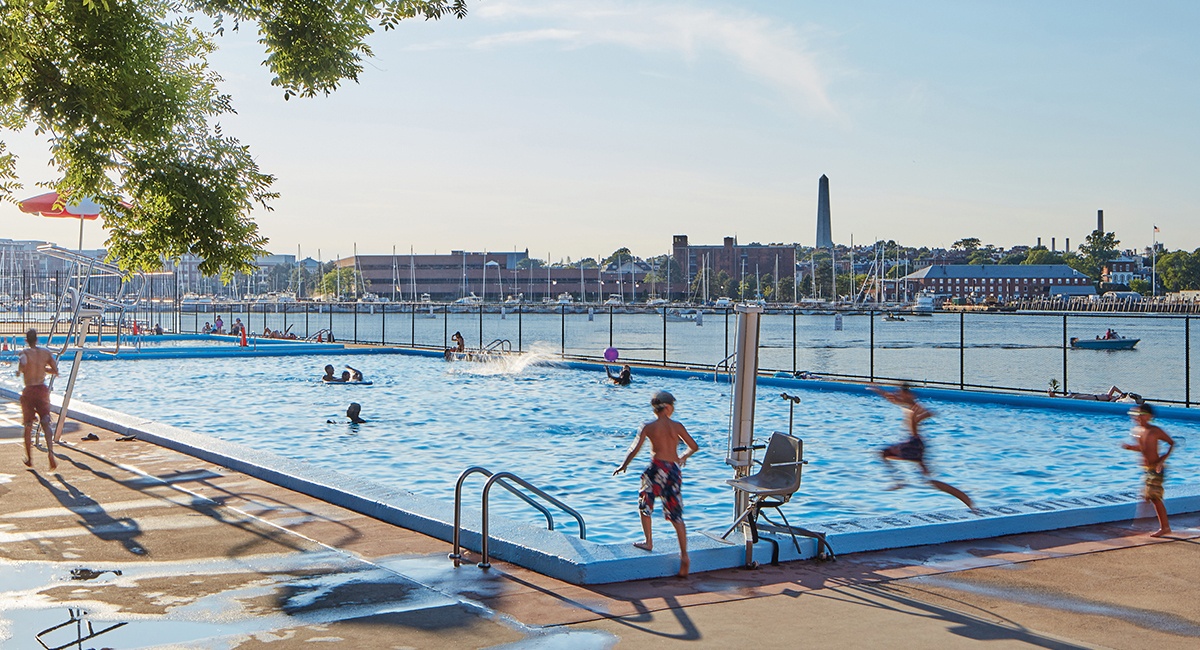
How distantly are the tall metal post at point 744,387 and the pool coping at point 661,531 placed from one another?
2.38ft

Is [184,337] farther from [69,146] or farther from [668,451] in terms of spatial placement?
[668,451]

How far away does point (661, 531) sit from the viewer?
13.1 m

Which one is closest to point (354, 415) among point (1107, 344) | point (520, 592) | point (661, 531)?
point (661, 531)

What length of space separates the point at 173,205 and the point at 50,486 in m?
3.50

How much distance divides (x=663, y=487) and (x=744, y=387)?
3.55 feet

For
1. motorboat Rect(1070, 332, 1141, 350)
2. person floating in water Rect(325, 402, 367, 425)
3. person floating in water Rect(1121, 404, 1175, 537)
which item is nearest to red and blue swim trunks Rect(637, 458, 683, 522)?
person floating in water Rect(1121, 404, 1175, 537)

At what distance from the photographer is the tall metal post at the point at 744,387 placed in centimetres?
935

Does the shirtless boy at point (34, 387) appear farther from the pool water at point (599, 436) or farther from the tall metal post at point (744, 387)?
the tall metal post at point (744, 387)

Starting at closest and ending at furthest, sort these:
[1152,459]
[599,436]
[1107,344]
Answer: [1152,459], [599,436], [1107,344]

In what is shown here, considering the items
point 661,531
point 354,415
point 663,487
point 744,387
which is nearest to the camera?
point 663,487

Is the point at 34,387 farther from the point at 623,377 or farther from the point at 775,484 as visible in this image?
the point at 623,377

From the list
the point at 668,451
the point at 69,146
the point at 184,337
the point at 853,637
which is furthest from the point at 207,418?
the point at 184,337

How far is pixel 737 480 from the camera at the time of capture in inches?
A: 368

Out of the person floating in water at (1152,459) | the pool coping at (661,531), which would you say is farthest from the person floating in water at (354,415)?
the person floating in water at (1152,459)
